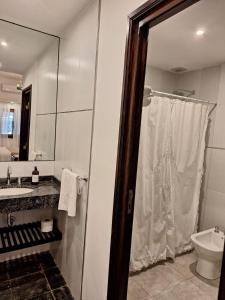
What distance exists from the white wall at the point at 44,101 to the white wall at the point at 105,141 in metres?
0.91

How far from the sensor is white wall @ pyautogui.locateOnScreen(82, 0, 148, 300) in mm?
1433

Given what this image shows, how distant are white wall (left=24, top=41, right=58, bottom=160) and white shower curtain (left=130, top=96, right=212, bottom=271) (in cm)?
100

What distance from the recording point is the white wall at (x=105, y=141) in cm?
143

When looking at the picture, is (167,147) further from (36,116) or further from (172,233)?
(36,116)

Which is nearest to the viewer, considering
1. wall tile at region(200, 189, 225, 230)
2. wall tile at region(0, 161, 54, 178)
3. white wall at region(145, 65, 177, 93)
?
wall tile at region(0, 161, 54, 178)

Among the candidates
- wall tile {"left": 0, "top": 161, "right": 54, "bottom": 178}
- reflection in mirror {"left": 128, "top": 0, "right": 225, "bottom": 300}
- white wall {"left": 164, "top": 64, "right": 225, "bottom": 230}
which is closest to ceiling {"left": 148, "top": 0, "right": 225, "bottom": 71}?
reflection in mirror {"left": 128, "top": 0, "right": 225, "bottom": 300}

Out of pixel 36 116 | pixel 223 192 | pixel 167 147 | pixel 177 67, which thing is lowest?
pixel 223 192

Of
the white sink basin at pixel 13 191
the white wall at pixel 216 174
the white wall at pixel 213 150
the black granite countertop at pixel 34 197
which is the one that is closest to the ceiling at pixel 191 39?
the white wall at pixel 213 150

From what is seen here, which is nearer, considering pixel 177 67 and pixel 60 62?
pixel 60 62

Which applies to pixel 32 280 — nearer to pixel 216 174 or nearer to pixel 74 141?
pixel 74 141

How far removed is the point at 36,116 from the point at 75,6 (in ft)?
3.66

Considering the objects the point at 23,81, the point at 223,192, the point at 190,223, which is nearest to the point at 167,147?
the point at 223,192

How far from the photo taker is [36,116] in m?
2.37

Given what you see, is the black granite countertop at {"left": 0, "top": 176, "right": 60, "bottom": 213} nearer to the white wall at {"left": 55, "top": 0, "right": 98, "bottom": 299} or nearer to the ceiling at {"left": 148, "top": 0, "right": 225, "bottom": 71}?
the white wall at {"left": 55, "top": 0, "right": 98, "bottom": 299}
